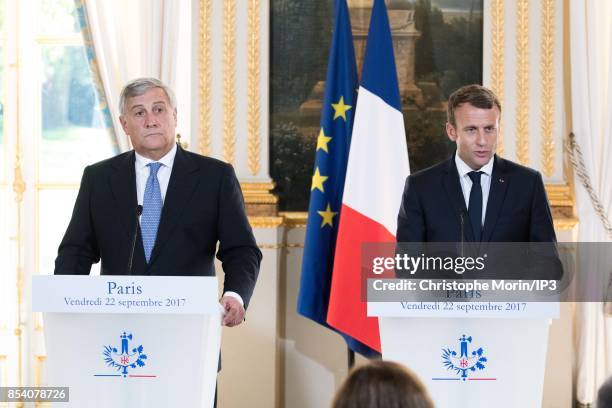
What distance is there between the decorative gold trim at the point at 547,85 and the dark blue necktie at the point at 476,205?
239 cm

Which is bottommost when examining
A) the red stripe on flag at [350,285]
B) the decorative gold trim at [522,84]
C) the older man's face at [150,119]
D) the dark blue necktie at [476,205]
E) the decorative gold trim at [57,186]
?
the red stripe on flag at [350,285]

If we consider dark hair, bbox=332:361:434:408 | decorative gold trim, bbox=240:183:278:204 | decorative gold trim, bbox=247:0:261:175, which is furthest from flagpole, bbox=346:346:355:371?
dark hair, bbox=332:361:434:408

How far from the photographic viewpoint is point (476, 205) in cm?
346

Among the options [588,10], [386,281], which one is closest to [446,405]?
[386,281]

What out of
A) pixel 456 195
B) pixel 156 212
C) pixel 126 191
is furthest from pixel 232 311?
pixel 456 195

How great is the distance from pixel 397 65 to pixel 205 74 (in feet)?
3.85

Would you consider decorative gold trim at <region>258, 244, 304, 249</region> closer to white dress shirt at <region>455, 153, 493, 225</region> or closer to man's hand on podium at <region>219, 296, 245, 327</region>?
white dress shirt at <region>455, 153, 493, 225</region>

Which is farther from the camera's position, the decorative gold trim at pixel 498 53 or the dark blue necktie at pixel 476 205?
the decorative gold trim at pixel 498 53

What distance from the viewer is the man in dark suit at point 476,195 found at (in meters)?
3.43

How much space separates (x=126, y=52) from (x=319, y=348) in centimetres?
216

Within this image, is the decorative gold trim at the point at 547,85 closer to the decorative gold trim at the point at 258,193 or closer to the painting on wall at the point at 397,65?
the painting on wall at the point at 397,65

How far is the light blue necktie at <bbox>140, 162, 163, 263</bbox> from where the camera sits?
11.3 ft

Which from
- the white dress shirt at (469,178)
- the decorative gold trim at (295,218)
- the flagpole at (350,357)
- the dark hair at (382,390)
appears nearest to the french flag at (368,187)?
the flagpole at (350,357)

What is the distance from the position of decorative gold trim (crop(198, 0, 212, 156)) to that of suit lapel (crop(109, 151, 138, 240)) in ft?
7.23
